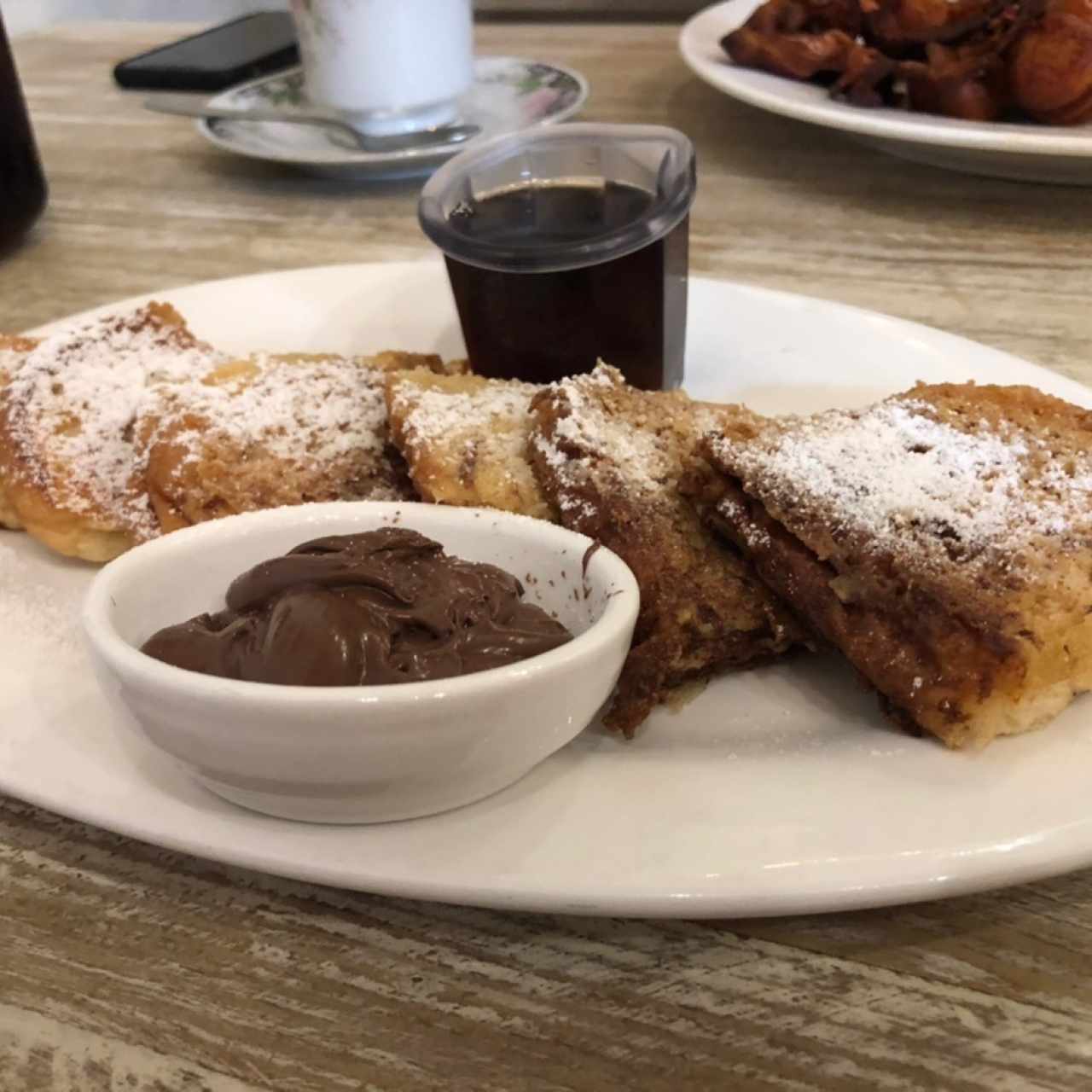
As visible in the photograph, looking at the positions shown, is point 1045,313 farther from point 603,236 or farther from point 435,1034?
point 435,1034

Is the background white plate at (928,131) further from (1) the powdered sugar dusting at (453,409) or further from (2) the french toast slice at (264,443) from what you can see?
(2) the french toast slice at (264,443)

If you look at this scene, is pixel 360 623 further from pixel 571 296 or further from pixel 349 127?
pixel 349 127

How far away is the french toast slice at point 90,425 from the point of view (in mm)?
1525

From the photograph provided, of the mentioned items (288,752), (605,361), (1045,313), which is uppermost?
(288,752)

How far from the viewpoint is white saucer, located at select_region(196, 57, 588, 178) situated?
299 centimetres

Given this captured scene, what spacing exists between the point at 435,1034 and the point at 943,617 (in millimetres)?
665

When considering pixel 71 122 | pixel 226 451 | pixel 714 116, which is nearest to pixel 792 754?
pixel 226 451

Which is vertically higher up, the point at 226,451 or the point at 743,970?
the point at 226,451

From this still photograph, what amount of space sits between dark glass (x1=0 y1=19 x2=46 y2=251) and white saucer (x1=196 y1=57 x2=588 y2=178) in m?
0.56

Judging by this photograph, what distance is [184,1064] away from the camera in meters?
0.96

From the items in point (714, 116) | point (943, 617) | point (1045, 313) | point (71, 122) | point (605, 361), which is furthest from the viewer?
point (71, 122)

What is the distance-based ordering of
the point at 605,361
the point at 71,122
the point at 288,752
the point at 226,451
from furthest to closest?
the point at 71,122 → the point at 605,361 → the point at 226,451 → the point at 288,752

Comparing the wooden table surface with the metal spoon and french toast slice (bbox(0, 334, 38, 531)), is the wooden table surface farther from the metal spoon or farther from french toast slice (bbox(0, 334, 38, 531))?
the metal spoon

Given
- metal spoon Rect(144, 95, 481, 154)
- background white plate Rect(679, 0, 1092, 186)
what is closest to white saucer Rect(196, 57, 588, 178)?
metal spoon Rect(144, 95, 481, 154)
